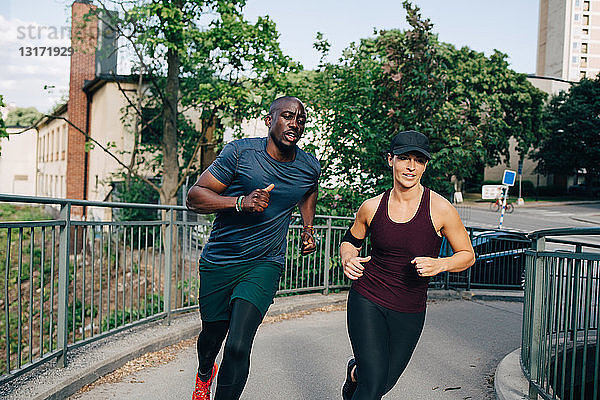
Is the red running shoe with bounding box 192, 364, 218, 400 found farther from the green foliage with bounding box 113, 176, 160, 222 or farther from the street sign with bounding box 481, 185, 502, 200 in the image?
the street sign with bounding box 481, 185, 502, 200

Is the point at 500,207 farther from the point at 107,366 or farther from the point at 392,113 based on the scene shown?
the point at 107,366

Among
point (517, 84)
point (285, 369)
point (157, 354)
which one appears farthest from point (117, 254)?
point (517, 84)

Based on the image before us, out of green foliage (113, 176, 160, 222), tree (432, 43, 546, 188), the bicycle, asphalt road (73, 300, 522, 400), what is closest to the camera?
asphalt road (73, 300, 522, 400)

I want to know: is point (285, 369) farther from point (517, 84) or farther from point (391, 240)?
point (517, 84)

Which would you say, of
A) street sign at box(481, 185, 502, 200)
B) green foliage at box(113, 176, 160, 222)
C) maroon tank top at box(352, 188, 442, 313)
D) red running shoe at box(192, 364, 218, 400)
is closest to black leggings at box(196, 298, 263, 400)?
red running shoe at box(192, 364, 218, 400)

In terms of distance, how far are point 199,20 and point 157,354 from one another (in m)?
15.5

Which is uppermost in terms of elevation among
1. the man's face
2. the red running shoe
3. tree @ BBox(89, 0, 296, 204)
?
tree @ BBox(89, 0, 296, 204)

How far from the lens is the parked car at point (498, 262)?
38.2 ft

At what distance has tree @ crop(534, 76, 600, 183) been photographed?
182 ft

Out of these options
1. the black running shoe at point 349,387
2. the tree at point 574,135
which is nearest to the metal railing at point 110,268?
the black running shoe at point 349,387

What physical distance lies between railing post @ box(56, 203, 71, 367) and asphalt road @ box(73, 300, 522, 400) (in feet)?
1.38

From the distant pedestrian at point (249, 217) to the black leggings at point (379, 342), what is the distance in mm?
661

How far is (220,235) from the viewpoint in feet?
12.4

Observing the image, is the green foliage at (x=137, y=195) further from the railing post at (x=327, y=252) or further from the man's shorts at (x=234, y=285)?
the man's shorts at (x=234, y=285)
